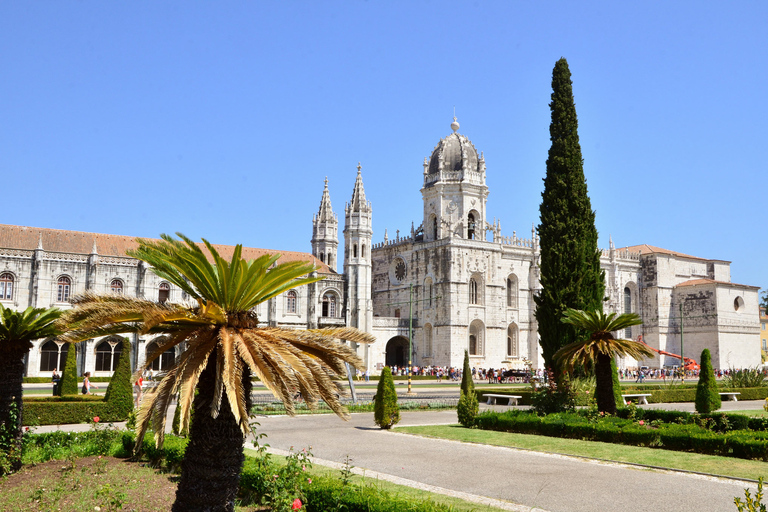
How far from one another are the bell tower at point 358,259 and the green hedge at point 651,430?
3217 cm

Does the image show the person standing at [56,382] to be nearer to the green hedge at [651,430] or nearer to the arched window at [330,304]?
the green hedge at [651,430]

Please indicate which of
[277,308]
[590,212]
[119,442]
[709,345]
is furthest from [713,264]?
[119,442]

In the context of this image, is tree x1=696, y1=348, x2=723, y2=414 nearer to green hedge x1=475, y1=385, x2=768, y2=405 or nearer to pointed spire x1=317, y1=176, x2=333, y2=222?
green hedge x1=475, y1=385, x2=768, y2=405

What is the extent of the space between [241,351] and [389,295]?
171 ft

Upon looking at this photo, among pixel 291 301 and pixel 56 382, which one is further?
pixel 291 301

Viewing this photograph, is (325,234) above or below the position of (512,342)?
above

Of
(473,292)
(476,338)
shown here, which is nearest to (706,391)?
(473,292)

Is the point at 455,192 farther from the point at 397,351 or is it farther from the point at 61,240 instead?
the point at 61,240

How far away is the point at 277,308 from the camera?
161 feet

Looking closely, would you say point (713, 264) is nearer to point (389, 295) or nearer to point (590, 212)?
point (389, 295)

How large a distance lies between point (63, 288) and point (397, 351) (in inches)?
1095

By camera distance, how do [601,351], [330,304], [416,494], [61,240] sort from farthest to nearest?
[330,304], [61,240], [601,351], [416,494]

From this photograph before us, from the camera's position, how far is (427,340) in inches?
2178

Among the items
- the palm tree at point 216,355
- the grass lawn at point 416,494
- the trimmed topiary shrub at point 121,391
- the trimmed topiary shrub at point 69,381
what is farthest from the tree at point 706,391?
the trimmed topiary shrub at point 69,381
